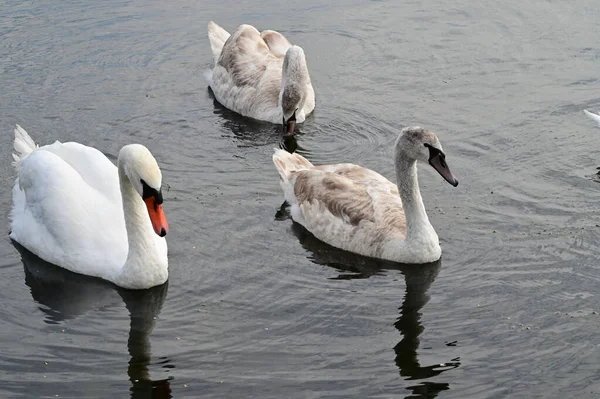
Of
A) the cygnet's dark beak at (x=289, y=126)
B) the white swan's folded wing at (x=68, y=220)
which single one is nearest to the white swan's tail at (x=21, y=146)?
the white swan's folded wing at (x=68, y=220)

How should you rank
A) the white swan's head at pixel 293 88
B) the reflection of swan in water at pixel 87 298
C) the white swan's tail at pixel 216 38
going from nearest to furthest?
the reflection of swan in water at pixel 87 298, the white swan's head at pixel 293 88, the white swan's tail at pixel 216 38

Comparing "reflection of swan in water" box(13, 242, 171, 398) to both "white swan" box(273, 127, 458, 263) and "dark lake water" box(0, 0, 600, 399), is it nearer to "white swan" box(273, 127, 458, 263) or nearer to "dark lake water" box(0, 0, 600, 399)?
"dark lake water" box(0, 0, 600, 399)

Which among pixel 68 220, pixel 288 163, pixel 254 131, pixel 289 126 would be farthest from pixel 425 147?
pixel 254 131

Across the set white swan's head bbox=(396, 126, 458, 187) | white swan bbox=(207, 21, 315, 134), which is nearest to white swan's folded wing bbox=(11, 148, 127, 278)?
white swan's head bbox=(396, 126, 458, 187)

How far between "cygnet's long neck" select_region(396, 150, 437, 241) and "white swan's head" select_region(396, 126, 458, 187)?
186mm

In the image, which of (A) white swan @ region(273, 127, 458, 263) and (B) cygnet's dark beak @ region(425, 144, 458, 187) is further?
(A) white swan @ region(273, 127, 458, 263)

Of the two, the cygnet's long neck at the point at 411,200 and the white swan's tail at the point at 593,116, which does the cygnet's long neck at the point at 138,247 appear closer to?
the cygnet's long neck at the point at 411,200

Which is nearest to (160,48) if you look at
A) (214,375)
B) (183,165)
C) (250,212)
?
(183,165)

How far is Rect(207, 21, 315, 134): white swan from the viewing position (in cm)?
1636

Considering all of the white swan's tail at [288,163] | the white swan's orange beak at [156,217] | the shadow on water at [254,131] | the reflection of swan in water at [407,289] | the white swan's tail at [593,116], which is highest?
the white swan's orange beak at [156,217]

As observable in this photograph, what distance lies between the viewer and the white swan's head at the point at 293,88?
1617cm

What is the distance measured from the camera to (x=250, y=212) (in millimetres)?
13531

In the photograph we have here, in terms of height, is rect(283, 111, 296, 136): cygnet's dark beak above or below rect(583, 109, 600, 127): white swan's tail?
below

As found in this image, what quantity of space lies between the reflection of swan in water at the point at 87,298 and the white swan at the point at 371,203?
7.24ft
